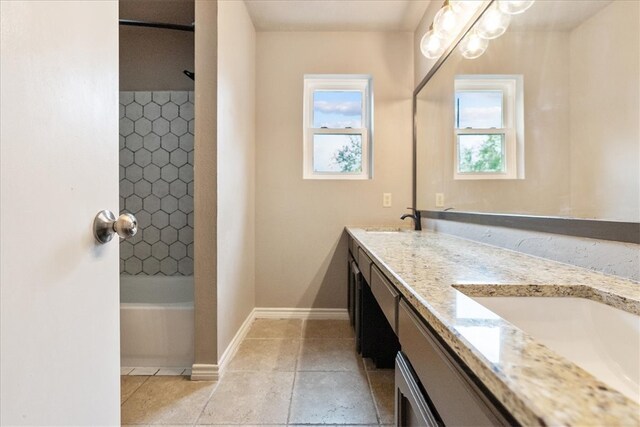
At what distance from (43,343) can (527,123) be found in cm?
154

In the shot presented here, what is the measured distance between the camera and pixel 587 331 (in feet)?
2.11

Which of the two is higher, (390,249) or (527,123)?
(527,123)

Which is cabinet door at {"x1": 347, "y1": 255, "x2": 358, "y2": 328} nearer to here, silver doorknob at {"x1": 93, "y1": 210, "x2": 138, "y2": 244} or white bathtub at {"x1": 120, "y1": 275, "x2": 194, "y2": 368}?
white bathtub at {"x1": 120, "y1": 275, "x2": 194, "y2": 368}

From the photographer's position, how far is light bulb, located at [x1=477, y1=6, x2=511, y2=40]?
4.28 ft

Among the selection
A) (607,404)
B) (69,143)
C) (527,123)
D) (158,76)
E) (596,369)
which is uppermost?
(158,76)

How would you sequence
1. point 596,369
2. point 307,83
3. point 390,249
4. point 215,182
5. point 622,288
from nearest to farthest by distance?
1. point 596,369
2. point 622,288
3. point 390,249
4. point 215,182
5. point 307,83

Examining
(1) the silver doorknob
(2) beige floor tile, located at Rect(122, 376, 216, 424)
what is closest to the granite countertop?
(1) the silver doorknob

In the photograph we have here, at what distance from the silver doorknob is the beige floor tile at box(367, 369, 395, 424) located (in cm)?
133

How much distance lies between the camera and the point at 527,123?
45.4 inches

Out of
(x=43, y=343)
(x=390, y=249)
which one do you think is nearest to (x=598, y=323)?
(x=390, y=249)

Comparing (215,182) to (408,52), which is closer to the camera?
(215,182)

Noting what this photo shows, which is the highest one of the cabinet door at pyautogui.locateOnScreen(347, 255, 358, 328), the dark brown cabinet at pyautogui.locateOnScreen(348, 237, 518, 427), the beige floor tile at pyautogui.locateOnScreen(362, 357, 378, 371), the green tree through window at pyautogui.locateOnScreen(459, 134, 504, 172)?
Result: the green tree through window at pyautogui.locateOnScreen(459, 134, 504, 172)

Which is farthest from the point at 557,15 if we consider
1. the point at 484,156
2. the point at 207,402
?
the point at 207,402

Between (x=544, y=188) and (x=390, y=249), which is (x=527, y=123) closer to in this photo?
(x=544, y=188)
